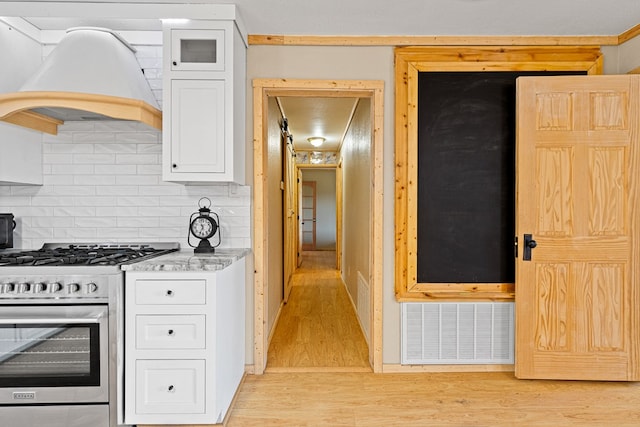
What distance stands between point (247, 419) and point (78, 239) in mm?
1660

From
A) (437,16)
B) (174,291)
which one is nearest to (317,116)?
(437,16)

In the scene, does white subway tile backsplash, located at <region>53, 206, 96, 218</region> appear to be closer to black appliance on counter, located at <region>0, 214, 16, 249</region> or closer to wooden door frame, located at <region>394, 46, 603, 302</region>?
black appliance on counter, located at <region>0, 214, 16, 249</region>

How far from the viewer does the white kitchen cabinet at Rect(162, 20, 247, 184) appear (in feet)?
7.54

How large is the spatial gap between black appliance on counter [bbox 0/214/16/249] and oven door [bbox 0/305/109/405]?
927mm

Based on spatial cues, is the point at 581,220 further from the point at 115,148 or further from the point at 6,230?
the point at 6,230

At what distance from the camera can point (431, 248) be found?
276cm

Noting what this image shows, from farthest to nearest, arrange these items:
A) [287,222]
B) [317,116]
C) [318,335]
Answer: [287,222] → [317,116] → [318,335]

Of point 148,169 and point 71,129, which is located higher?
point 71,129

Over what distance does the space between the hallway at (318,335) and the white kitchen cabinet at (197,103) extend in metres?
1.57

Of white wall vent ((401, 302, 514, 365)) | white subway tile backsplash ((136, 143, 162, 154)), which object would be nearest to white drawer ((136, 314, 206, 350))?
white subway tile backsplash ((136, 143, 162, 154))

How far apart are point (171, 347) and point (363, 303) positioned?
84.4 inches

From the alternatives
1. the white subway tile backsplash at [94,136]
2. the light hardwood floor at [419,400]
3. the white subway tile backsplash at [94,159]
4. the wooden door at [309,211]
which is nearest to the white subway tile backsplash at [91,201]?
the white subway tile backsplash at [94,159]

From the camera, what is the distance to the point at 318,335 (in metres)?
3.62

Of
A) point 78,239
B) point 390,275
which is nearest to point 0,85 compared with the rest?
point 78,239
